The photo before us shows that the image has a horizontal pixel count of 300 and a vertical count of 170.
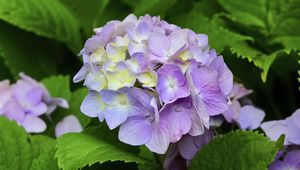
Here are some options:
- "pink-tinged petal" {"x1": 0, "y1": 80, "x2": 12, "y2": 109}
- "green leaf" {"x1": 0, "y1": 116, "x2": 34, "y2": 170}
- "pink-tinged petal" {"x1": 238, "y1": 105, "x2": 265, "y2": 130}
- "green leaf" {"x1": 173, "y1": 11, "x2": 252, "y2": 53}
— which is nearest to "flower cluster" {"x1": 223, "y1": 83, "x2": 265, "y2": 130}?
"pink-tinged petal" {"x1": 238, "y1": 105, "x2": 265, "y2": 130}

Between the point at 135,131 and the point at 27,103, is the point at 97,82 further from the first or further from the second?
the point at 27,103

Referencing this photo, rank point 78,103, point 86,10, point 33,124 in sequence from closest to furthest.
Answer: point 33,124, point 78,103, point 86,10

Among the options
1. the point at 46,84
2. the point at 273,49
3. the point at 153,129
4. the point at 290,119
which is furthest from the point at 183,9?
the point at 153,129

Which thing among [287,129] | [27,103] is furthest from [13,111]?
[287,129]

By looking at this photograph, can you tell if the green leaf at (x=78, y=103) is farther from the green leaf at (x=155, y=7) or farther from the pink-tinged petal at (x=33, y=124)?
the green leaf at (x=155, y=7)

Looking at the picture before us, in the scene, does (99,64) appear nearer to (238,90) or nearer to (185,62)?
(185,62)

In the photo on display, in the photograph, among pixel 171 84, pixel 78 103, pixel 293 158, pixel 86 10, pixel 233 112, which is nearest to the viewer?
pixel 171 84

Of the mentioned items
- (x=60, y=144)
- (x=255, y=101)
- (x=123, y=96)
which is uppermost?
(x=123, y=96)

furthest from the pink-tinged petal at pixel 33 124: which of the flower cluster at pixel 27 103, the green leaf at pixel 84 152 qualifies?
the green leaf at pixel 84 152
